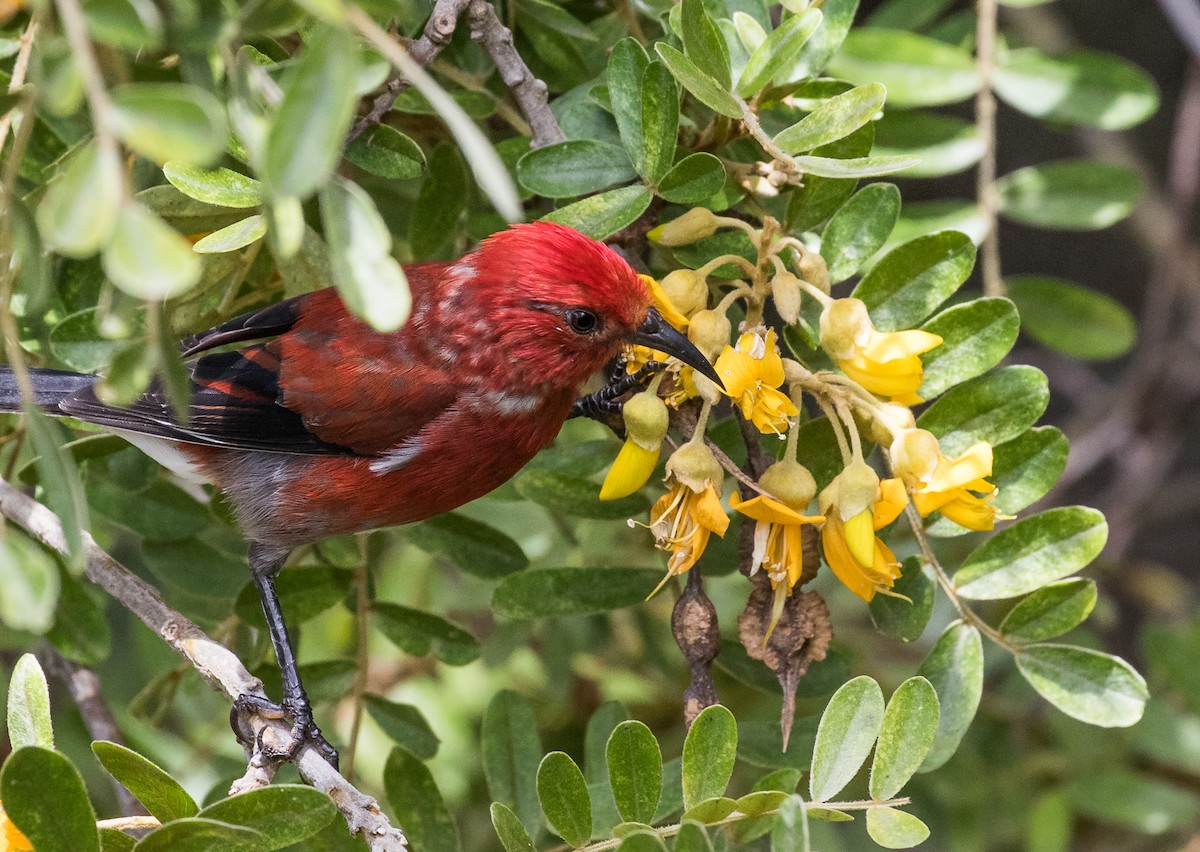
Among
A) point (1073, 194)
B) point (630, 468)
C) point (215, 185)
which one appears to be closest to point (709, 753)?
point (630, 468)

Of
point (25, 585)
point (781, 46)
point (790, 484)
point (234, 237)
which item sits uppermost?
point (781, 46)

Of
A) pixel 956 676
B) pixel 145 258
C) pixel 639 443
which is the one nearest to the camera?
pixel 145 258

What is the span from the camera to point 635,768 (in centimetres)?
206

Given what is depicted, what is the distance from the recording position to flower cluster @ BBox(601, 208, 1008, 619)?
2053 mm

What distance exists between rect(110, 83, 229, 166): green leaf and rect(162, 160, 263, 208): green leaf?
3.14ft

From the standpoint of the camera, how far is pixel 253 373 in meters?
2.95

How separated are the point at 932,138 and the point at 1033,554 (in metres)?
1.37

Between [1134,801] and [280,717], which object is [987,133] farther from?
[280,717]

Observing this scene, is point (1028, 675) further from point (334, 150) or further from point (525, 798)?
point (334, 150)

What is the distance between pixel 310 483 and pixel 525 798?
2.84 feet

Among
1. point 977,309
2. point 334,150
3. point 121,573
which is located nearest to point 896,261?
point 977,309

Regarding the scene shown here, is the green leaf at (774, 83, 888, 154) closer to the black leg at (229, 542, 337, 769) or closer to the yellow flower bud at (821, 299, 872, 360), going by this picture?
the yellow flower bud at (821, 299, 872, 360)

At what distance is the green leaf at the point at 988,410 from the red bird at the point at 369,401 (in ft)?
2.16

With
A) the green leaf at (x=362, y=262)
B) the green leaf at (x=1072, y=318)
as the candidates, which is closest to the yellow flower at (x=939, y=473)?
the green leaf at (x=362, y=262)
